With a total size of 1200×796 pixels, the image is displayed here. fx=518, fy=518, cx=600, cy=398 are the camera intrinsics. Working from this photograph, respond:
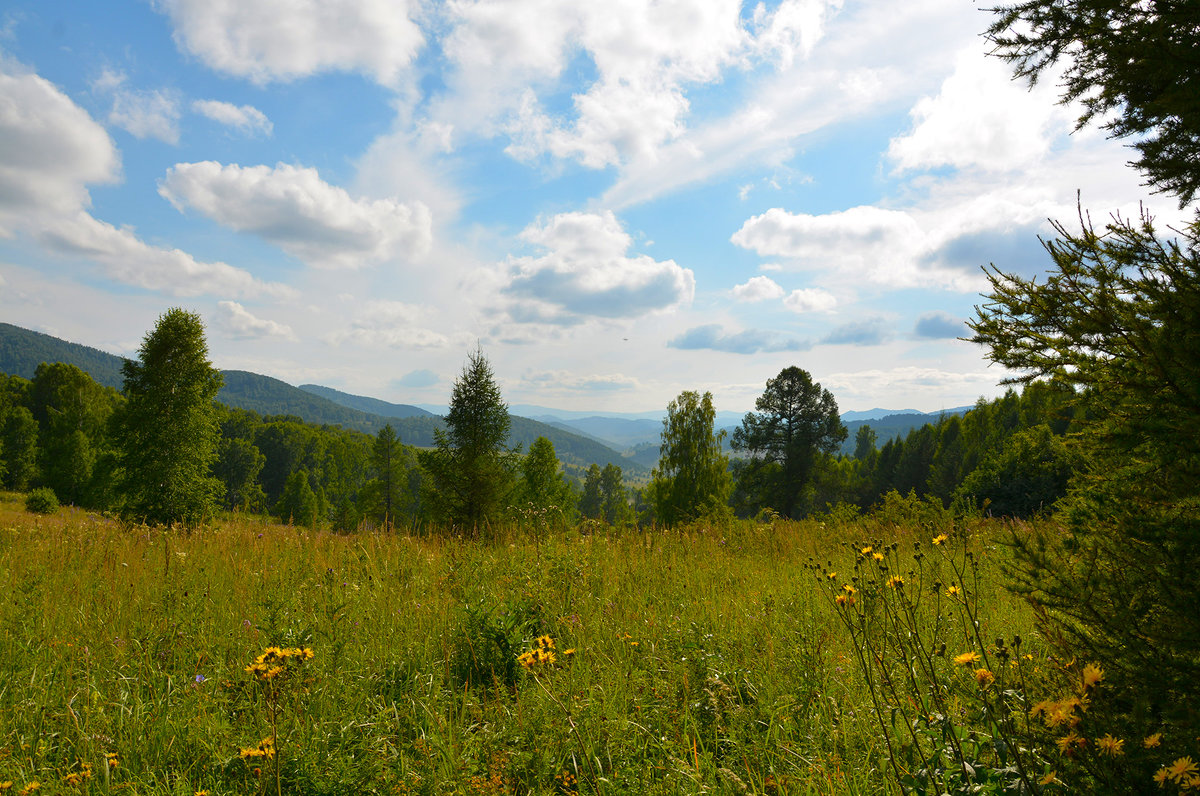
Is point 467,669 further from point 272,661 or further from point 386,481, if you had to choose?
point 386,481

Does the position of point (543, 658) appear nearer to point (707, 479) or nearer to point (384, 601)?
point (384, 601)

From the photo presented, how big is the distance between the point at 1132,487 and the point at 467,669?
3.74m

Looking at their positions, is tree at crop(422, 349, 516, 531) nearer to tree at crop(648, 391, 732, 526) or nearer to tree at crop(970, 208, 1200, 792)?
tree at crop(648, 391, 732, 526)

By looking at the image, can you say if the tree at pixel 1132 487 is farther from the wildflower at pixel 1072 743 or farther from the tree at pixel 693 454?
the tree at pixel 693 454

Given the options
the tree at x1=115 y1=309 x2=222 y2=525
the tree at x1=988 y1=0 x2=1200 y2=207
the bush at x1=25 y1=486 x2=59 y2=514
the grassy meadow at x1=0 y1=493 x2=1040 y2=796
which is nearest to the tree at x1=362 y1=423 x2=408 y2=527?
the bush at x1=25 y1=486 x2=59 y2=514

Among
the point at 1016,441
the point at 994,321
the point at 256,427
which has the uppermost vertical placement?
the point at 994,321

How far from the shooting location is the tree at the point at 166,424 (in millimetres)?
20594

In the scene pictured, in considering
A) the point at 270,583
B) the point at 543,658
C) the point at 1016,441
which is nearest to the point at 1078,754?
the point at 543,658

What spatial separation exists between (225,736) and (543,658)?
1.69m

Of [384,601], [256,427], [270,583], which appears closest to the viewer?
[384,601]

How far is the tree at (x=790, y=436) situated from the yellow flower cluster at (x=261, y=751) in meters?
33.8

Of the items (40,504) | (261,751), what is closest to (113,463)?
(40,504)

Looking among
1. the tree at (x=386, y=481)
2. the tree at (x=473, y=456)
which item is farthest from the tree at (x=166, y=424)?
the tree at (x=386, y=481)

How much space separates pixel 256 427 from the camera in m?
95.8
